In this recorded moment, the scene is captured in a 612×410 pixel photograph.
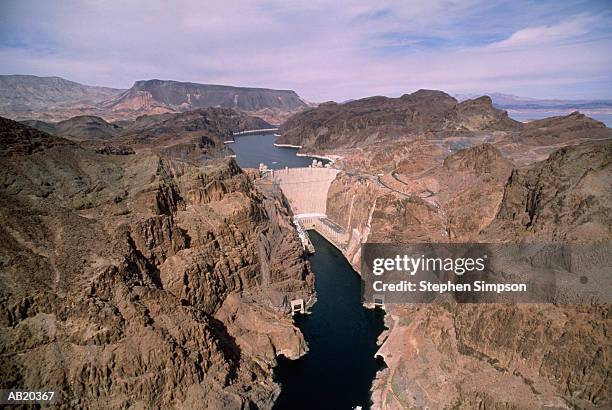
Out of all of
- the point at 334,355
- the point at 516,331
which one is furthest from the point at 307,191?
the point at 516,331

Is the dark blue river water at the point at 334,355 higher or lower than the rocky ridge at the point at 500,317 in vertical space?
lower

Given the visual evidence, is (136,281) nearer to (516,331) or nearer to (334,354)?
(334,354)

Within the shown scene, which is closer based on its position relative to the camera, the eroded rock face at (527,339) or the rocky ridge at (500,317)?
the eroded rock face at (527,339)

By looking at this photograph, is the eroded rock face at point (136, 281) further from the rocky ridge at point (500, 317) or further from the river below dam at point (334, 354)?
the rocky ridge at point (500, 317)

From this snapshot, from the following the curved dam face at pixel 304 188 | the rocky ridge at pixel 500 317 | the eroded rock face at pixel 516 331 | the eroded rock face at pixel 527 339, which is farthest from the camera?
the curved dam face at pixel 304 188

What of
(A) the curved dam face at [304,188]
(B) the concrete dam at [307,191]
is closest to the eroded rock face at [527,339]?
(B) the concrete dam at [307,191]

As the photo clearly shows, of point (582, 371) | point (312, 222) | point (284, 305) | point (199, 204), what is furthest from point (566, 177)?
point (312, 222)
